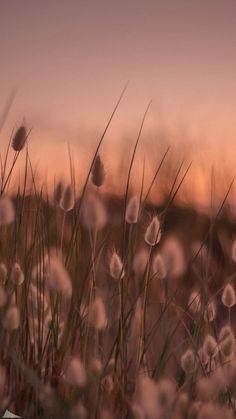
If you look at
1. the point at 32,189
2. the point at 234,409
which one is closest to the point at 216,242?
the point at 32,189

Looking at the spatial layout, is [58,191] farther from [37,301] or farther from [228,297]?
[228,297]

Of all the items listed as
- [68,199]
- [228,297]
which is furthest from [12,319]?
[228,297]

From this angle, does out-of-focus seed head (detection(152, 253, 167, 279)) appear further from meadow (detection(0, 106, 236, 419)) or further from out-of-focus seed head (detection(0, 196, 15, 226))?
out-of-focus seed head (detection(0, 196, 15, 226))

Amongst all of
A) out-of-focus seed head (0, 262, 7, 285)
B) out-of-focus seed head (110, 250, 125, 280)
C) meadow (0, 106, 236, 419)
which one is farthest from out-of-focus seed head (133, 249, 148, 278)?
out-of-focus seed head (0, 262, 7, 285)

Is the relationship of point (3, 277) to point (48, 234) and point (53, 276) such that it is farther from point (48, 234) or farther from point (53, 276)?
point (53, 276)

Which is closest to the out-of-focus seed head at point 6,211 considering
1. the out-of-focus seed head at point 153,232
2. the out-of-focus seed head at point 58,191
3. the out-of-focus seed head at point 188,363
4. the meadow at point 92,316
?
the meadow at point 92,316

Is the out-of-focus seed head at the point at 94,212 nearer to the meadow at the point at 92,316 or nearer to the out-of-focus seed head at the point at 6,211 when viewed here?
the meadow at the point at 92,316
